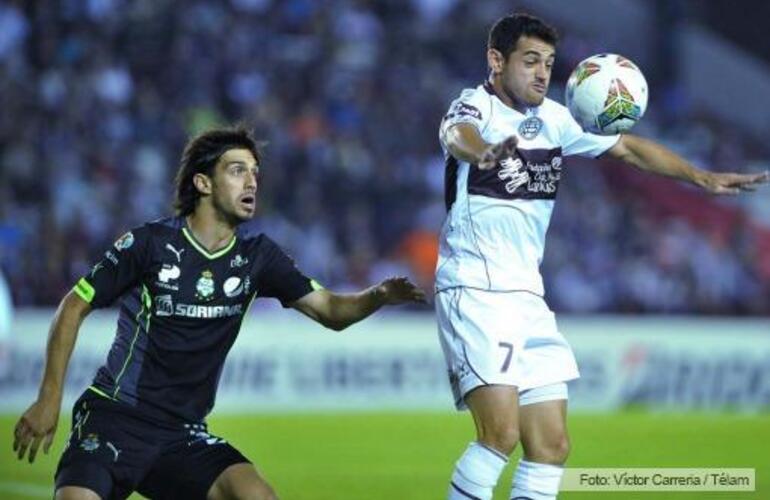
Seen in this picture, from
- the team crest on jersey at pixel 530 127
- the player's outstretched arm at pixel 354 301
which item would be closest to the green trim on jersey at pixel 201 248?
the player's outstretched arm at pixel 354 301

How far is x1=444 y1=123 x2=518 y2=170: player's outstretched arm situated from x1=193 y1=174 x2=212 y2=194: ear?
3.21 ft

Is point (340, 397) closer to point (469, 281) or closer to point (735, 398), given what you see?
point (735, 398)

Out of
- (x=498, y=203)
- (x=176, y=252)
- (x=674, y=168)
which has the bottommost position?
(x=176, y=252)

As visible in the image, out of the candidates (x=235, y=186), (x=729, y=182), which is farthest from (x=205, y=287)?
(x=729, y=182)

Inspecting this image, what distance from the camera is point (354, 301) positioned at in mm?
6660

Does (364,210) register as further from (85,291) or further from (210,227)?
(85,291)

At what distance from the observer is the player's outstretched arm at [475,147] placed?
597cm

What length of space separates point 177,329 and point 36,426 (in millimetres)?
742

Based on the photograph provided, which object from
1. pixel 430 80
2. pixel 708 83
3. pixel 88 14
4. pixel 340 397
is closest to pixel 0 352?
pixel 340 397

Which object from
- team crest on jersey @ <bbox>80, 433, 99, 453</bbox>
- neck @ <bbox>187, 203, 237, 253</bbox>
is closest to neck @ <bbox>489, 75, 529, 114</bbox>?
neck @ <bbox>187, 203, 237, 253</bbox>

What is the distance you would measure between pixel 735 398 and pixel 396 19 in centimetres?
726

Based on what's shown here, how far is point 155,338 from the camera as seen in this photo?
6.38 m

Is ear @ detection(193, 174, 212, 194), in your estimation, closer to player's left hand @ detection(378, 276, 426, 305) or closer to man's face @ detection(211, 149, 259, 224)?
man's face @ detection(211, 149, 259, 224)

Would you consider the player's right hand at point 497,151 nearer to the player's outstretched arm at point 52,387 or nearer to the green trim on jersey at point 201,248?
the green trim on jersey at point 201,248
